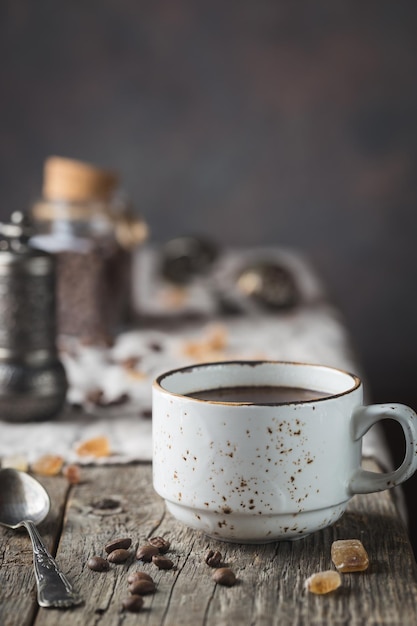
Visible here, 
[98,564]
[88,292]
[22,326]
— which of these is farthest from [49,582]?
[88,292]

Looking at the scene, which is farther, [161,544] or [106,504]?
[106,504]

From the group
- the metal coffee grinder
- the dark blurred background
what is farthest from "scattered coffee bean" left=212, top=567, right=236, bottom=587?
the dark blurred background

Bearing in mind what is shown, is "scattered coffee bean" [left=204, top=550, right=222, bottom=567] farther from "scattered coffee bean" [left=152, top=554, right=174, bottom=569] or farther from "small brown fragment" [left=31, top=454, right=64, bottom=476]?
"small brown fragment" [left=31, top=454, right=64, bottom=476]

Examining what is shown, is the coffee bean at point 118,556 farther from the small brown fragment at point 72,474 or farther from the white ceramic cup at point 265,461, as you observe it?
the small brown fragment at point 72,474

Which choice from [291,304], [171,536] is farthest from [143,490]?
[291,304]

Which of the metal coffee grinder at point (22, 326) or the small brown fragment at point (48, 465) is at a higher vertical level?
the metal coffee grinder at point (22, 326)

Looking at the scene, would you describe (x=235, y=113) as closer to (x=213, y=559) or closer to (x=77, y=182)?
(x=77, y=182)

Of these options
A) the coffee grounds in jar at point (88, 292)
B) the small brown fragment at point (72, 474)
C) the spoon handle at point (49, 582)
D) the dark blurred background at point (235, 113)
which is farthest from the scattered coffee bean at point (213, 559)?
the dark blurred background at point (235, 113)
